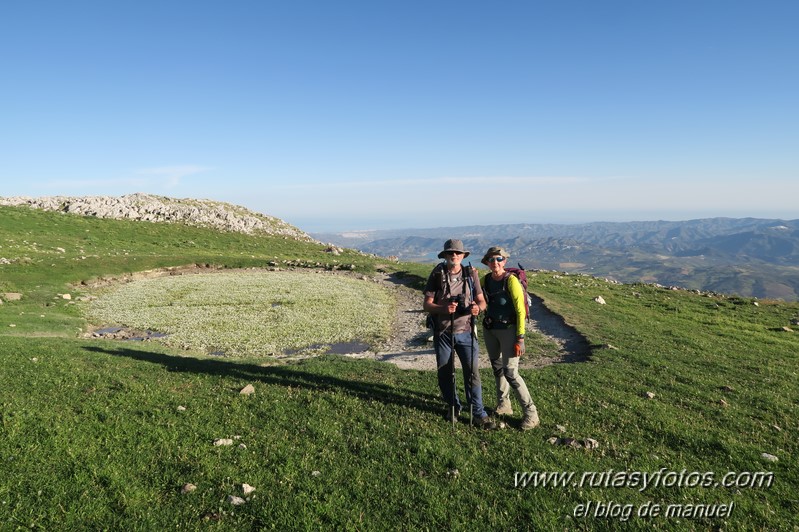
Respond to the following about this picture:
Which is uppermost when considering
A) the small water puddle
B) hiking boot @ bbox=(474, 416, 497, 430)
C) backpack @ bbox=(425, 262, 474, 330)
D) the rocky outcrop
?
the rocky outcrop

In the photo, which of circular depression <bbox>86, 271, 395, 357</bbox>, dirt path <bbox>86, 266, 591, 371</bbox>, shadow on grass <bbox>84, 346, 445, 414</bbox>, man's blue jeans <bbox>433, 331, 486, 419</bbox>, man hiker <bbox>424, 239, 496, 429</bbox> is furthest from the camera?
circular depression <bbox>86, 271, 395, 357</bbox>

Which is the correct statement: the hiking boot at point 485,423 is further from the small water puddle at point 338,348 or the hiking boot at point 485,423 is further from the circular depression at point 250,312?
the circular depression at point 250,312

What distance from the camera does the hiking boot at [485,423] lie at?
11828mm

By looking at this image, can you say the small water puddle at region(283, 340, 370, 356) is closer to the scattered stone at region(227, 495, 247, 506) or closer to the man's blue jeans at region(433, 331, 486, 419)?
the man's blue jeans at region(433, 331, 486, 419)

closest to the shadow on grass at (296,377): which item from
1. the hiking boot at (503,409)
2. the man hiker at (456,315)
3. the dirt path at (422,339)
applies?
the man hiker at (456,315)

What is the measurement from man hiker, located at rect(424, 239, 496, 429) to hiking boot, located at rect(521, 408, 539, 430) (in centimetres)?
96

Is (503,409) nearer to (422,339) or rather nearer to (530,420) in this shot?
(530,420)

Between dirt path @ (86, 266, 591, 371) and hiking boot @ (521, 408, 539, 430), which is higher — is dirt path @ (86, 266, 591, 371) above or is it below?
below

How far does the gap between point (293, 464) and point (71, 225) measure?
257 feet

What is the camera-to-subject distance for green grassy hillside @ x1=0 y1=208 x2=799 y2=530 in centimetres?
805

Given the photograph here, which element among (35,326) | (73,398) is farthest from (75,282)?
(73,398)

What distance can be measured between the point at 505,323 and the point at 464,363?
5.99 ft

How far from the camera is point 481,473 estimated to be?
9570 millimetres

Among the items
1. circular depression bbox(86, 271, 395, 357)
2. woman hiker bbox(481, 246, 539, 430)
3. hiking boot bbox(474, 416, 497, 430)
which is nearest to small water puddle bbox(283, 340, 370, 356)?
circular depression bbox(86, 271, 395, 357)
